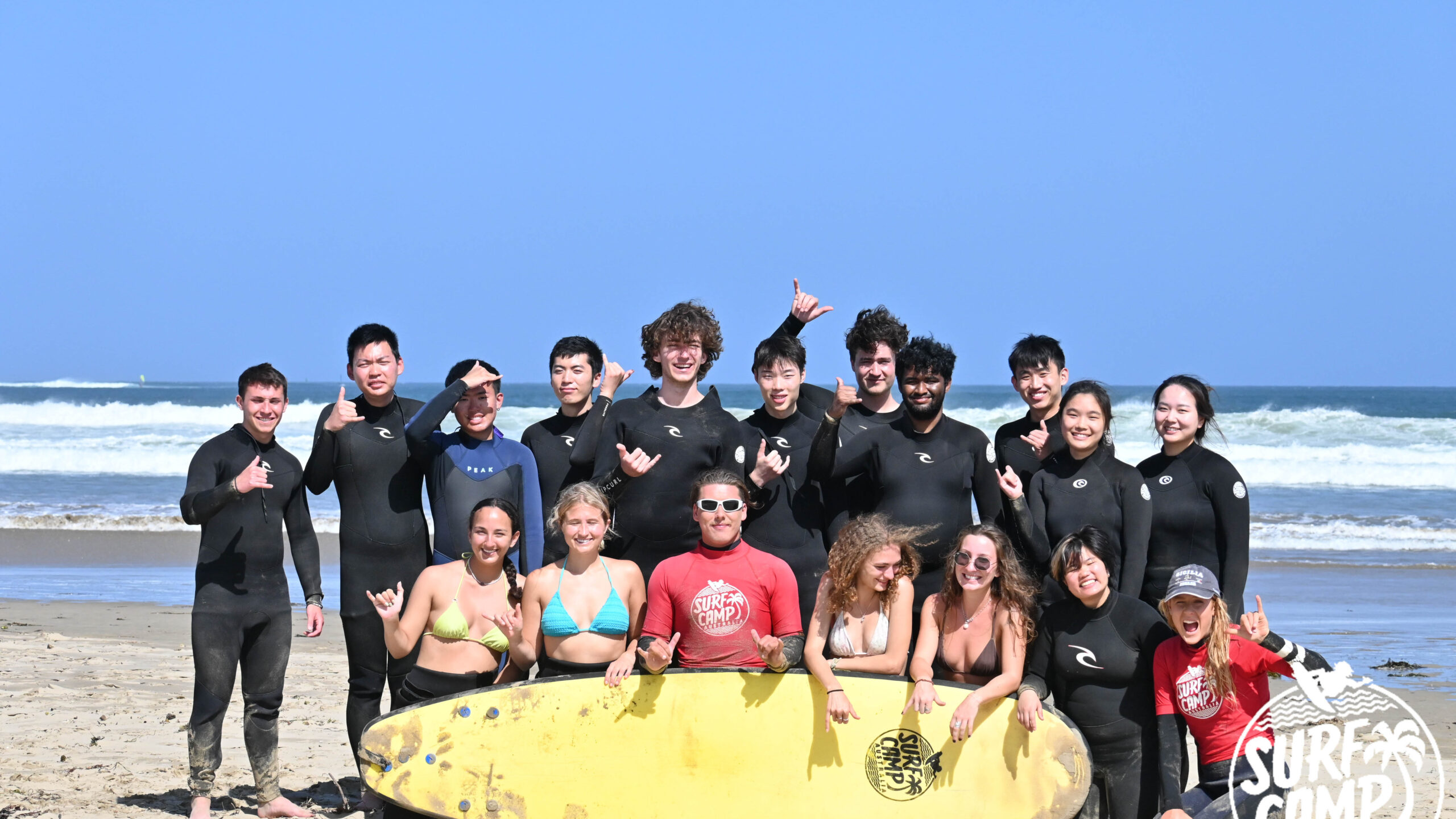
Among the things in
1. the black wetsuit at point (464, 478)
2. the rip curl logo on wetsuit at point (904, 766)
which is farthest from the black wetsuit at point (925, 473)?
the black wetsuit at point (464, 478)

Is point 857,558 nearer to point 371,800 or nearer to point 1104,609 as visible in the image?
point 1104,609

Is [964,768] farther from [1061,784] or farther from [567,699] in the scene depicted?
[567,699]

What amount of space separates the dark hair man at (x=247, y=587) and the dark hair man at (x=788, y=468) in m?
1.82

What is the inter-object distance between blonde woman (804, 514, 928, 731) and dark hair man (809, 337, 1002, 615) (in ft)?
0.95

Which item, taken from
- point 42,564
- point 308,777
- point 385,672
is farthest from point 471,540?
point 42,564

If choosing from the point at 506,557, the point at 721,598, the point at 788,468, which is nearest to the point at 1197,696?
the point at 721,598

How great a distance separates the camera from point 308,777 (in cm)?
534

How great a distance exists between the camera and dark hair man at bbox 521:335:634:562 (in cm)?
509

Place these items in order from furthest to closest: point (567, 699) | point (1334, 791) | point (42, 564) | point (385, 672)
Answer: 1. point (42, 564)
2. point (1334, 791)
3. point (385, 672)
4. point (567, 699)

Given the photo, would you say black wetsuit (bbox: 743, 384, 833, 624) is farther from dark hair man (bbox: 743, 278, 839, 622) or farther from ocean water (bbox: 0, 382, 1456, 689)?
ocean water (bbox: 0, 382, 1456, 689)

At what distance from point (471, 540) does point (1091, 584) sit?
2247 mm

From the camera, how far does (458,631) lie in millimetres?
4238

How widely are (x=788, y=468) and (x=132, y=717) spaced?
13.5 feet

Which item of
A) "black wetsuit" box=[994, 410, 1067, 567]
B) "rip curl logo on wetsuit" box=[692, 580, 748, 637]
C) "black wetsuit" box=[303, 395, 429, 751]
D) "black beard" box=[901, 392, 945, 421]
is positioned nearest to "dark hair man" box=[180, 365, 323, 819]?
"black wetsuit" box=[303, 395, 429, 751]
